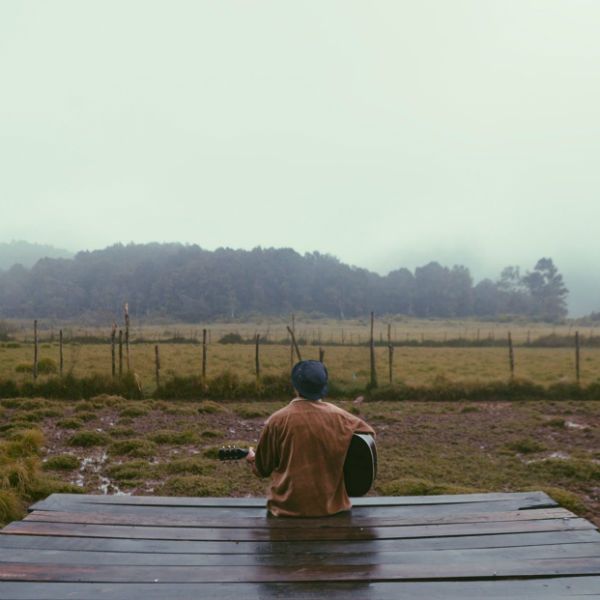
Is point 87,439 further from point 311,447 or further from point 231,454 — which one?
point 311,447

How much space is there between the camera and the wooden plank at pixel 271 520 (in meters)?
3.54

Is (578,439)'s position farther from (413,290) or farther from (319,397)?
(413,290)

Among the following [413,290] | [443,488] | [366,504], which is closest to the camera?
[366,504]

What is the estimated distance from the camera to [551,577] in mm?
2842

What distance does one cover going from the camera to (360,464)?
12.4ft

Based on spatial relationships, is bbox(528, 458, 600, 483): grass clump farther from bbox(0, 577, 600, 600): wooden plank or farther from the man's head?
bbox(0, 577, 600, 600): wooden plank

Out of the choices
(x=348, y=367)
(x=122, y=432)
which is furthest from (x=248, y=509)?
(x=348, y=367)

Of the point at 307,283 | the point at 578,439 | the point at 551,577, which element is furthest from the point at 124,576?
the point at 307,283

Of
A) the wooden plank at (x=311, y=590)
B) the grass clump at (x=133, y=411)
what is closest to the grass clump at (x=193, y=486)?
the wooden plank at (x=311, y=590)

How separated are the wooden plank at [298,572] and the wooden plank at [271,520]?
60 centimetres

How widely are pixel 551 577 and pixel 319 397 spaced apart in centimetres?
163

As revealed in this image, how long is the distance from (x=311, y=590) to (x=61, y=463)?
8.54 m

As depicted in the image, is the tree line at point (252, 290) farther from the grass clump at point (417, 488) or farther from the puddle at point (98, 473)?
the grass clump at point (417, 488)

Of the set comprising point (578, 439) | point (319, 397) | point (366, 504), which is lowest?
point (578, 439)
